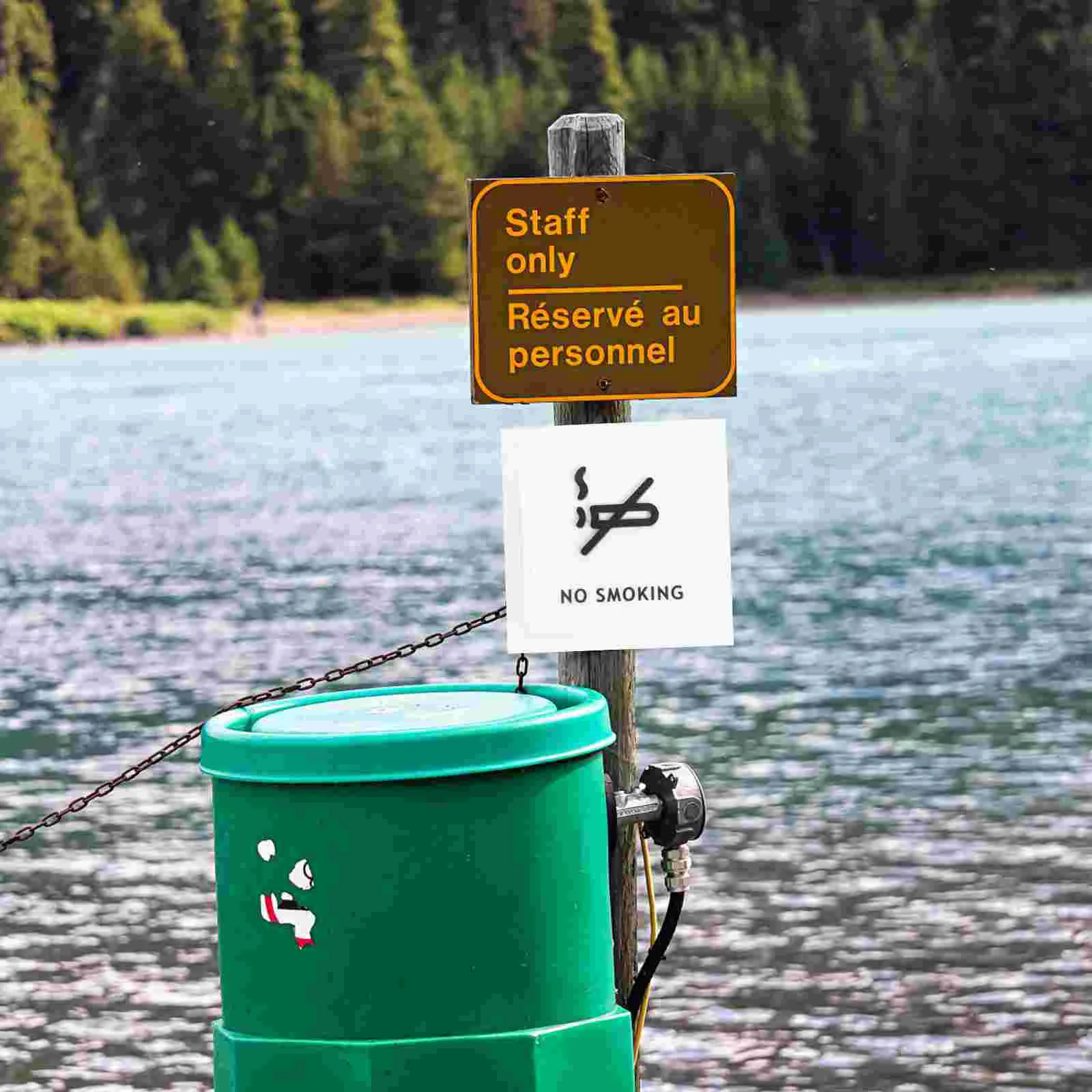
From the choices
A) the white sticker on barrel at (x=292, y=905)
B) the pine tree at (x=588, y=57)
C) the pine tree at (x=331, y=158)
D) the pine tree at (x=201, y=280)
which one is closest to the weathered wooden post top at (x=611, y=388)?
the white sticker on barrel at (x=292, y=905)

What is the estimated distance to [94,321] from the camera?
380ft

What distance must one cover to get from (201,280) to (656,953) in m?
126

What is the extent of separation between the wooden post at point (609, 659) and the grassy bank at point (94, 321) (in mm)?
106677

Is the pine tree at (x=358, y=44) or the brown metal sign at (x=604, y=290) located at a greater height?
the pine tree at (x=358, y=44)

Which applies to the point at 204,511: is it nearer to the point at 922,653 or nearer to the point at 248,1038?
the point at 922,653

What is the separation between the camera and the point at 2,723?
17469 mm

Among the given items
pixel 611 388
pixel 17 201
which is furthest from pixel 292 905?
pixel 17 201

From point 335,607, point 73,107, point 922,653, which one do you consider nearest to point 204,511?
point 335,607

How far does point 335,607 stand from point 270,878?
19217mm

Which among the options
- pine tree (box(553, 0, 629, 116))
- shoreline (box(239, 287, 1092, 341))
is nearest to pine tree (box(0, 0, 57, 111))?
shoreline (box(239, 287, 1092, 341))

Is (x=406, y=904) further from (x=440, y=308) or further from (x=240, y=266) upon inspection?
(x=440, y=308)

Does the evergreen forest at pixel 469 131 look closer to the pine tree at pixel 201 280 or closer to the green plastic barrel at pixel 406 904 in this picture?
the pine tree at pixel 201 280

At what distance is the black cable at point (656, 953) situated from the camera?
5820 millimetres

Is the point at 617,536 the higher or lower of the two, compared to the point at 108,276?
higher
